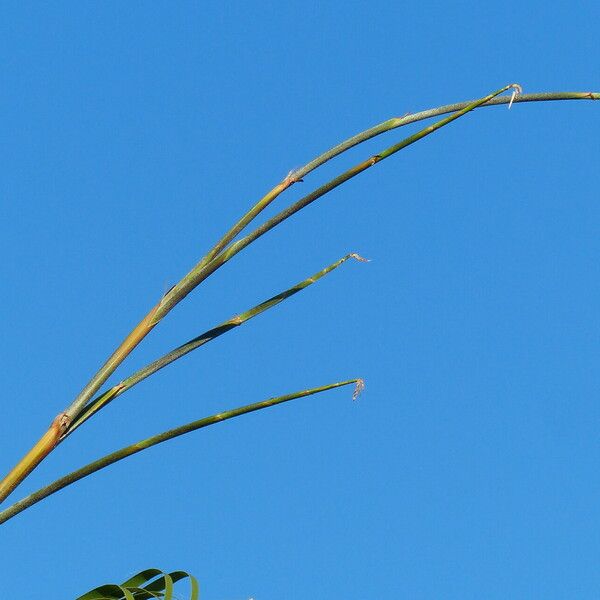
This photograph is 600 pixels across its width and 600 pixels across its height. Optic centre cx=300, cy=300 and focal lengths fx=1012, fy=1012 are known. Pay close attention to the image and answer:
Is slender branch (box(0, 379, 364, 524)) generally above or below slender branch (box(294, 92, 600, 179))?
below

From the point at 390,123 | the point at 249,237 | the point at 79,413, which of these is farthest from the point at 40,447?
the point at 390,123

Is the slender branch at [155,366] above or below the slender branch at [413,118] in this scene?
below

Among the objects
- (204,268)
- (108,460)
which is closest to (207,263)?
(204,268)

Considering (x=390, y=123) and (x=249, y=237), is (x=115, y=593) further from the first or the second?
(x=390, y=123)

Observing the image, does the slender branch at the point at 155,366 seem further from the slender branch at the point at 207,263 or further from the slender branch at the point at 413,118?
the slender branch at the point at 413,118

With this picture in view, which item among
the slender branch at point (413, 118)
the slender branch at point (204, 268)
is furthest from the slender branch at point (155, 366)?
the slender branch at point (413, 118)

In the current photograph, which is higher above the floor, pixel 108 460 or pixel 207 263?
pixel 207 263

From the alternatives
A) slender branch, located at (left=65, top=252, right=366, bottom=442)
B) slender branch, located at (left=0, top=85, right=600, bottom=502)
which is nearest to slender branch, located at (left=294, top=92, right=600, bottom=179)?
slender branch, located at (left=0, top=85, right=600, bottom=502)

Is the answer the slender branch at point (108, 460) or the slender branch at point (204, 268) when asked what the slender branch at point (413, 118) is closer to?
the slender branch at point (204, 268)

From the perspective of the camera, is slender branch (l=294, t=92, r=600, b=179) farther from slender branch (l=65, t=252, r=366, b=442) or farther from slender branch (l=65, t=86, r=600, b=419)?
slender branch (l=65, t=252, r=366, b=442)

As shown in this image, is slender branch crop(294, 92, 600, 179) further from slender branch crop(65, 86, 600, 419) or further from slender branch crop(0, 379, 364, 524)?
slender branch crop(0, 379, 364, 524)

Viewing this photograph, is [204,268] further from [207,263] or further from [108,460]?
[108,460]

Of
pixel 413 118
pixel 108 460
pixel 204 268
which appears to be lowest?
pixel 108 460
